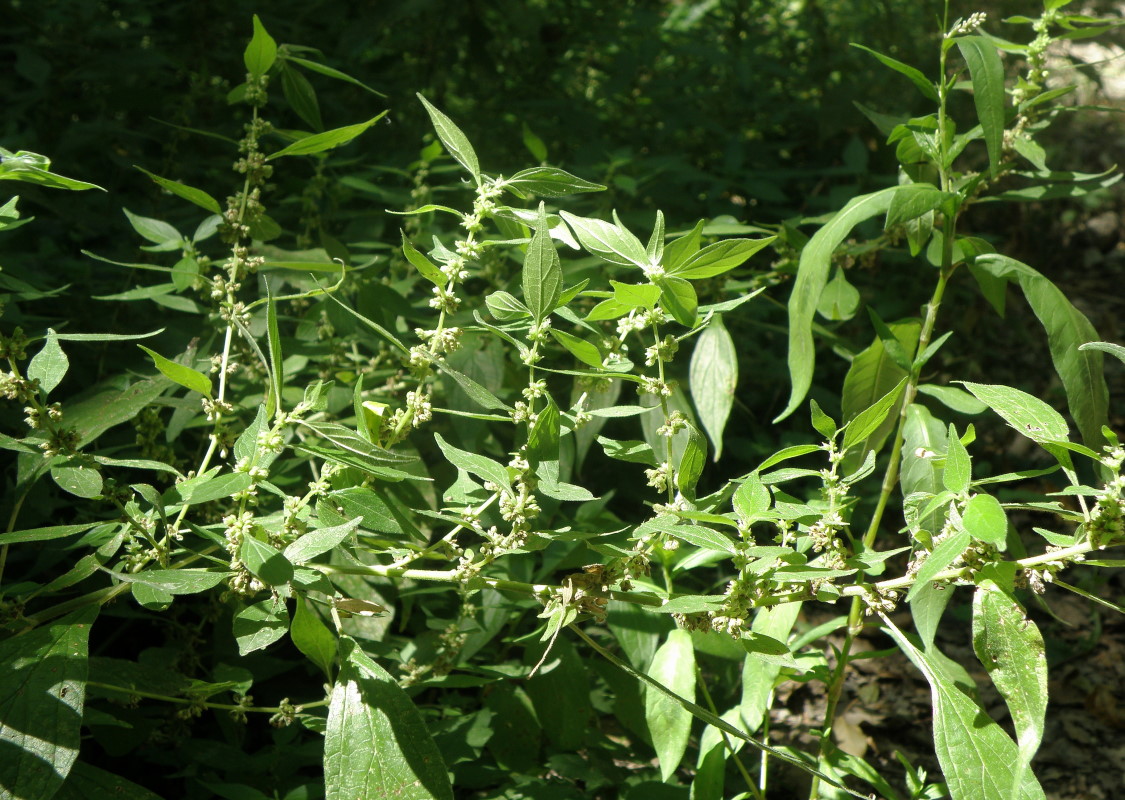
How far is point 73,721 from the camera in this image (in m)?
0.82

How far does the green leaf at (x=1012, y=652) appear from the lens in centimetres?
82

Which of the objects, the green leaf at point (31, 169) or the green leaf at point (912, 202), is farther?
the green leaf at point (912, 202)

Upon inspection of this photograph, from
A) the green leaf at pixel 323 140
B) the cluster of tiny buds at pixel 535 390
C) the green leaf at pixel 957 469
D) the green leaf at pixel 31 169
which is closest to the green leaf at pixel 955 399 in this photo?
the green leaf at pixel 957 469

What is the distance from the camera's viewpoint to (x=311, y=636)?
930mm

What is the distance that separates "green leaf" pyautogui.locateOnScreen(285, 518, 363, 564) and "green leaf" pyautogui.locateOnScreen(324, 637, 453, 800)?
6.3 inches

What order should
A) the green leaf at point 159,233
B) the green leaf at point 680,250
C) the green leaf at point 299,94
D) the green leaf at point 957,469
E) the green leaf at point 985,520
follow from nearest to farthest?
the green leaf at point 985,520, the green leaf at point 957,469, the green leaf at point 680,250, the green leaf at point 299,94, the green leaf at point 159,233

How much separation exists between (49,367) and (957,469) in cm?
83

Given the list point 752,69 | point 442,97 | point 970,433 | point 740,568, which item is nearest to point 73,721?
point 740,568

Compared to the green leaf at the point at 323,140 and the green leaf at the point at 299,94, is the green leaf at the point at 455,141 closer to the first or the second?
the green leaf at the point at 323,140

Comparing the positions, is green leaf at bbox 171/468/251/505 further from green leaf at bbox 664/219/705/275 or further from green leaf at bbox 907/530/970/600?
green leaf at bbox 907/530/970/600

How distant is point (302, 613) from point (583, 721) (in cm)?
57

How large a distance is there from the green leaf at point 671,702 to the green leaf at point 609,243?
0.47 m

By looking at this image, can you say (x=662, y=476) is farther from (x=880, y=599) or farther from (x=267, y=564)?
(x=267, y=564)

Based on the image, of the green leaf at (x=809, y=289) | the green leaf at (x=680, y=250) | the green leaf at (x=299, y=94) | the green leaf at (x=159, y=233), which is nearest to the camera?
the green leaf at (x=680, y=250)
